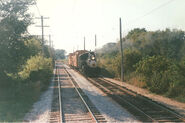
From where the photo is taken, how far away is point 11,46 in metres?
16.3

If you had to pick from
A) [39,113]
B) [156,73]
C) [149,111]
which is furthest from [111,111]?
[156,73]

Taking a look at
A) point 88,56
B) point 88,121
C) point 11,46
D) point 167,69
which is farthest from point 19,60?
point 88,56

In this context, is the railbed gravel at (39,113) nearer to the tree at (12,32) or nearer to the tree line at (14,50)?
the tree line at (14,50)

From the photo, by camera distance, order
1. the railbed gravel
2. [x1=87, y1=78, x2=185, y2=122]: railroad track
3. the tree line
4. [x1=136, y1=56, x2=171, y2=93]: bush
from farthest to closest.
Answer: [x1=136, y1=56, x2=171, y2=93]: bush < the tree line < the railbed gravel < [x1=87, y1=78, x2=185, y2=122]: railroad track

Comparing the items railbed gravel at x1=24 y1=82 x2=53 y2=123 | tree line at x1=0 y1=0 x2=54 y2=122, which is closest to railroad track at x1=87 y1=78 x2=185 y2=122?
railbed gravel at x1=24 y1=82 x2=53 y2=123

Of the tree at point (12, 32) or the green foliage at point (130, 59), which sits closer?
the tree at point (12, 32)

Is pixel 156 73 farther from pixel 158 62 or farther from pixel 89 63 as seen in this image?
pixel 89 63

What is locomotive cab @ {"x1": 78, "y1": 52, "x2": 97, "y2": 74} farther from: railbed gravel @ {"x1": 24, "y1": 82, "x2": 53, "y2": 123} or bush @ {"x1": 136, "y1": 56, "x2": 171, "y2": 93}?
railbed gravel @ {"x1": 24, "y1": 82, "x2": 53, "y2": 123}

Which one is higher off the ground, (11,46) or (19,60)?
(11,46)

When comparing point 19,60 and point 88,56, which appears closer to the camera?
point 19,60

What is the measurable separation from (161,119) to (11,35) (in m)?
11.8

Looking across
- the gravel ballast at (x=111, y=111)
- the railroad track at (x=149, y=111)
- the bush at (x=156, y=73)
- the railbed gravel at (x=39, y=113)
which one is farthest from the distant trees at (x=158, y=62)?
the railbed gravel at (x=39, y=113)

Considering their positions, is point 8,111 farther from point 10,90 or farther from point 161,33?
point 161,33

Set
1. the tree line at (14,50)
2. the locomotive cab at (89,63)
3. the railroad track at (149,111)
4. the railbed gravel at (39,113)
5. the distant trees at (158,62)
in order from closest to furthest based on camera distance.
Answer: the railroad track at (149,111) < the railbed gravel at (39,113) < the tree line at (14,50) < the distant trees at (158,62) < the locomotive cab at (89,63)
